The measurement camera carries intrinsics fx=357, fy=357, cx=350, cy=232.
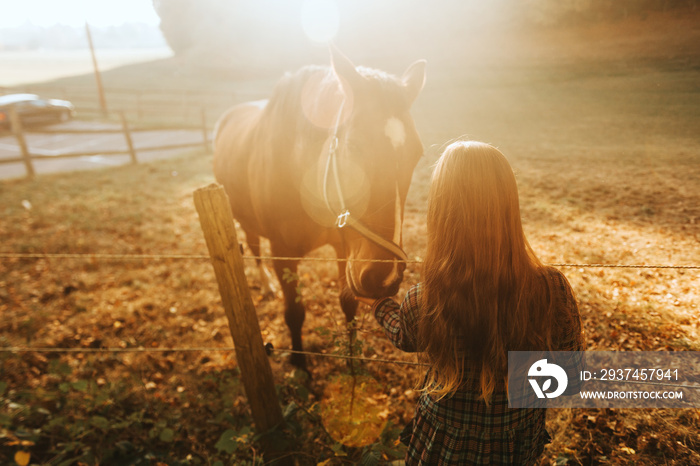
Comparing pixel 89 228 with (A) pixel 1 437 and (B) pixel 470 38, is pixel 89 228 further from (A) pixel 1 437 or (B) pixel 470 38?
(B) pixel 470 38

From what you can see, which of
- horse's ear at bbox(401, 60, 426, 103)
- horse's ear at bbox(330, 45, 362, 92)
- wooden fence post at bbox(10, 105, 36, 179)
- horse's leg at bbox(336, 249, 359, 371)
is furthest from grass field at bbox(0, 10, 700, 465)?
wooden fence post at bbox(10, 105, 36, 179)

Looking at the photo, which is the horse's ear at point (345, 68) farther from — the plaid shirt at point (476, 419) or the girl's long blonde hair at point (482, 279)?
the plaid shirt at point (476, 419)

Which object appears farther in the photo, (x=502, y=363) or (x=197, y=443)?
(x=197, y=443)

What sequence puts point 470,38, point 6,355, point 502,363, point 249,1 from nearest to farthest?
point 502,363
point 470,38
point 6,355
point 249,1

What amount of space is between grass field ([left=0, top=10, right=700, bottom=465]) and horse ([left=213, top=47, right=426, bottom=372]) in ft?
1.17

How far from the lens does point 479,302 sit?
1.22 m

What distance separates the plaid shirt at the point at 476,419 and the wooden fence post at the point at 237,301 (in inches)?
36.0

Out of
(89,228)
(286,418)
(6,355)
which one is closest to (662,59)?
(286,418)

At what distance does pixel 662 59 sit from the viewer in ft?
6.31

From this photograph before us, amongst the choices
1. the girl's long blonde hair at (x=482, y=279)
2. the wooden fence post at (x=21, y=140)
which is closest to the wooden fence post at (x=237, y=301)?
the girl's long blonde hair at (x=482, y=279)

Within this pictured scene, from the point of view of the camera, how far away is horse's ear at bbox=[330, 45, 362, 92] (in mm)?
1944

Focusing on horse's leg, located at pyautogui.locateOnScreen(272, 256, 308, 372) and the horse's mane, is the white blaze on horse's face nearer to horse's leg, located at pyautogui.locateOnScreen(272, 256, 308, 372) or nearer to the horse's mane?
the horse's mane

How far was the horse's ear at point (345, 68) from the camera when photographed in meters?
1.94

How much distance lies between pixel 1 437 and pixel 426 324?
317 centimetres
